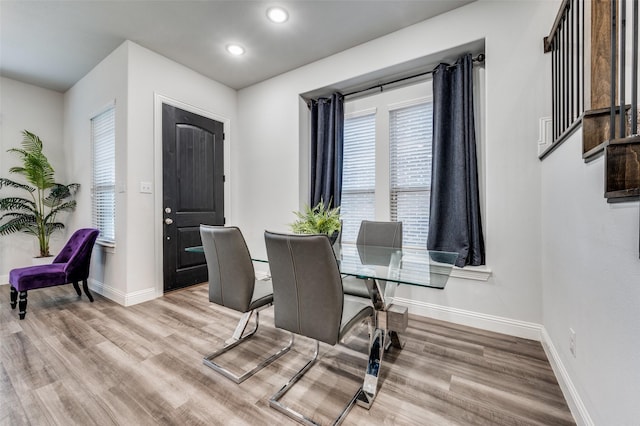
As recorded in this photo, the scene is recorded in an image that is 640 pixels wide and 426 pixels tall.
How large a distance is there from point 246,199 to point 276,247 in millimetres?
2935

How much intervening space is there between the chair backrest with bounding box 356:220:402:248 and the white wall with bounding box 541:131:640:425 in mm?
1099

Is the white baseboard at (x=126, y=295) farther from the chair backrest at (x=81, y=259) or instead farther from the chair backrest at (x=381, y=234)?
the chair backrest at (x=381, y=234)

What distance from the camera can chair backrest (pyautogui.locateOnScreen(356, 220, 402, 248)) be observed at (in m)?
2.51

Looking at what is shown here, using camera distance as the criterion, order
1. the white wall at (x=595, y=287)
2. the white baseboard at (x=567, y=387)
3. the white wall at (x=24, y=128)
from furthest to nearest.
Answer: the white wall at (x=24, y=128) → the white baseboard at (x=567, y=387) → the white wall at (x=595, y=287)

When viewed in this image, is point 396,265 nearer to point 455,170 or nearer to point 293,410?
point 293,410

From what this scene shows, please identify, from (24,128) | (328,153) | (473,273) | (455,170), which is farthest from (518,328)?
(24,128)

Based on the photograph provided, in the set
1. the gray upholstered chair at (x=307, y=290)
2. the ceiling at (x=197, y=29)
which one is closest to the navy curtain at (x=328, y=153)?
the ceiling at (x=197, y=29)

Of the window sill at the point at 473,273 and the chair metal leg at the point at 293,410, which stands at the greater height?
the window sill at the point at 473,273

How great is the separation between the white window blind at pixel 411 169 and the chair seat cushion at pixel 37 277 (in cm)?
370

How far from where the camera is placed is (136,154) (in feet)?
10.00

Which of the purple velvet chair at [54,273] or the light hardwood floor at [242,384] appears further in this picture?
the purple velvet chair at [54,273]

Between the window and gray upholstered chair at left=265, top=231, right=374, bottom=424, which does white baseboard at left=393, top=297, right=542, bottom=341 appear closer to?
the window

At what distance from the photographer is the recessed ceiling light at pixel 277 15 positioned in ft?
8.31

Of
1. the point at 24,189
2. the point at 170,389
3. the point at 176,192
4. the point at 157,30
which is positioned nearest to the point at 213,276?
the point at 170,389
